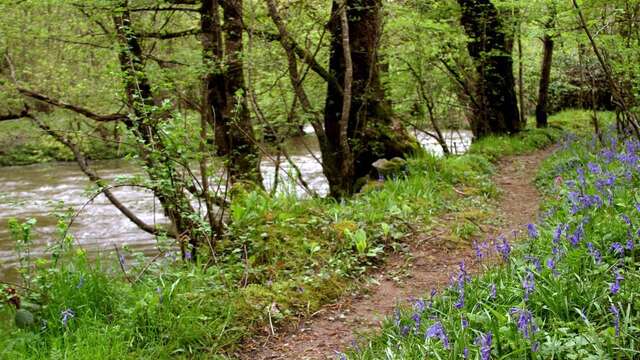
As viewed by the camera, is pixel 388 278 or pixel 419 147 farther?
pixel 419 147

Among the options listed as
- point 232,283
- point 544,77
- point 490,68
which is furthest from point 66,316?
point 544,77

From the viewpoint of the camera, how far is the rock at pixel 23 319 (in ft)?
11.6

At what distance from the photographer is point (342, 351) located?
3.74 meters

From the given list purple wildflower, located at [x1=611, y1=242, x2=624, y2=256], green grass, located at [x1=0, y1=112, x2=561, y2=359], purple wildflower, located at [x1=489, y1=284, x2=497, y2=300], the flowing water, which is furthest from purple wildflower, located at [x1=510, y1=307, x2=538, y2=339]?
the flowing water

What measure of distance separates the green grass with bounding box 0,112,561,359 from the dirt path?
165 mm

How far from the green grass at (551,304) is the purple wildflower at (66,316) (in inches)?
72.8

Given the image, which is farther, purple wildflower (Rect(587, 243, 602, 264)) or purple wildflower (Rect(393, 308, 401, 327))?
purple wildflower (Rect(393, 308, 401, 327))

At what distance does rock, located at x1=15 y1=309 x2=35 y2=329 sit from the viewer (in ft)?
11.6

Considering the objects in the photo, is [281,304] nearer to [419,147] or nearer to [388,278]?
[388,278]

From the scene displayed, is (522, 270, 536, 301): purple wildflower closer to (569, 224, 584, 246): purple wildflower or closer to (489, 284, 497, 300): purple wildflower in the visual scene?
(489, 284, 497, 300): purple wildflower

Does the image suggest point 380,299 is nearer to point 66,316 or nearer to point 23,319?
point 66,316

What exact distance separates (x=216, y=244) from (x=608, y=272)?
Result: 3.40m

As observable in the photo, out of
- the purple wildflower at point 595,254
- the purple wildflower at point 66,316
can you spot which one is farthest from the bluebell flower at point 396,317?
the purple wildflower at point 66,316

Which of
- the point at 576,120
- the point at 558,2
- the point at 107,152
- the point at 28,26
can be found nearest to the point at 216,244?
the point at 28,26
